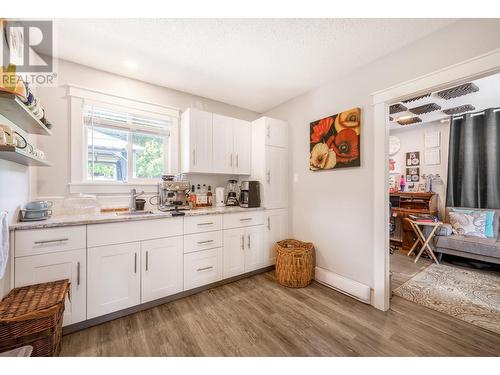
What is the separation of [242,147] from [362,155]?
159 cm

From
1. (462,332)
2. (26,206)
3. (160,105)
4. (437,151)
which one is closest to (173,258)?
(26,206)

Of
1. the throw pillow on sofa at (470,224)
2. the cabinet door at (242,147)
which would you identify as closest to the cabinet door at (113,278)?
the cabinet door at (242,147)

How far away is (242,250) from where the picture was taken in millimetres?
2609

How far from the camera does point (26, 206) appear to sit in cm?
165

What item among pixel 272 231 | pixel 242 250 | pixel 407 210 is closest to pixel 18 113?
pixel 242 250

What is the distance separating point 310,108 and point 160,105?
2.00m

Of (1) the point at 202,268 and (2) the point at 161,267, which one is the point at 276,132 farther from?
(2) the point at 161,267

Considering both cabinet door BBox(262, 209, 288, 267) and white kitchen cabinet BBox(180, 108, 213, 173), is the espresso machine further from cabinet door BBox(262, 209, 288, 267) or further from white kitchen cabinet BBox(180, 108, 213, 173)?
cabinet door BBox(262, 209, 288, 267)

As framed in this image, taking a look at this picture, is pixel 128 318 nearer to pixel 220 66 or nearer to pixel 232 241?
pixel 232 241

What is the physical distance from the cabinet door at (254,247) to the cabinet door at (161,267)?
855 mm

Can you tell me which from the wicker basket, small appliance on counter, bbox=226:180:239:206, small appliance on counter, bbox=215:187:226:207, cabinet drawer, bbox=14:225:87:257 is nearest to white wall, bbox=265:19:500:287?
the wicker basket

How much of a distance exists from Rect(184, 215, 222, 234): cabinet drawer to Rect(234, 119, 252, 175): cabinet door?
2.89 ft

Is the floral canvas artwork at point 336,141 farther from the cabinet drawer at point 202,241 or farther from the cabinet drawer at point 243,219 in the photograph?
Result: the cabinet drawer at point 202,241

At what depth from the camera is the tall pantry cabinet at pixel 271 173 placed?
9.44ft
